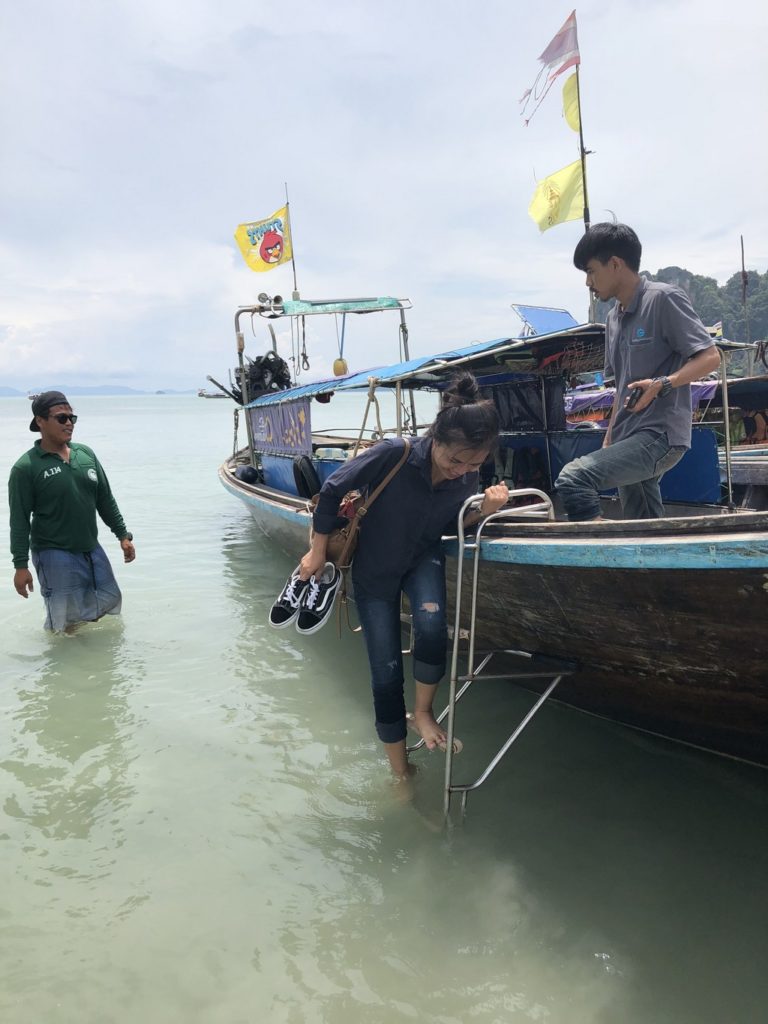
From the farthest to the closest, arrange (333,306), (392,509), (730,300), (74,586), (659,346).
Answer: (730,300) → (333,306) → (74,586) → (659,346) → (392,509)

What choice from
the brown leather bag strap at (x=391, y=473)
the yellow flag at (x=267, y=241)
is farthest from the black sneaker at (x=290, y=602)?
the yellow flag at (x=267, y=241)

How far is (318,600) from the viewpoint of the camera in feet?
9.75

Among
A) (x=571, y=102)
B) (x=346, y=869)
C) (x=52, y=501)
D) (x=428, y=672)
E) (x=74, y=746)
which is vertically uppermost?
(x=571, y=102)

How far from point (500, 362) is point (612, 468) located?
7.78 feet

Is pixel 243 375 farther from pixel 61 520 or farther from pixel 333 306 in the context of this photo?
pixel 61 520

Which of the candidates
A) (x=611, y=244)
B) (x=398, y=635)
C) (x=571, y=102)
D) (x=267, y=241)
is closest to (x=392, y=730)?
(x=398, y=635)

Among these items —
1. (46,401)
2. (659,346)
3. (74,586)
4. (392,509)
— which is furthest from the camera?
(74,586)

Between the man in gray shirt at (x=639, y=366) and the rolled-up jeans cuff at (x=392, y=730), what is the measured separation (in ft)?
4.05

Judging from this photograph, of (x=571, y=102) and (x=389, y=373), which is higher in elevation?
(x=571, y=102)

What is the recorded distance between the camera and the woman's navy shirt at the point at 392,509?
2.69 m

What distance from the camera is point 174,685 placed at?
4688mm

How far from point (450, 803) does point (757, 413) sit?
10822 mm

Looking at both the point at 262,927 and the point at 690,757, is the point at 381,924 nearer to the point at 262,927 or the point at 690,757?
the point at 262,927

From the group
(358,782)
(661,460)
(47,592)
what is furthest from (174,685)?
(661,460)
